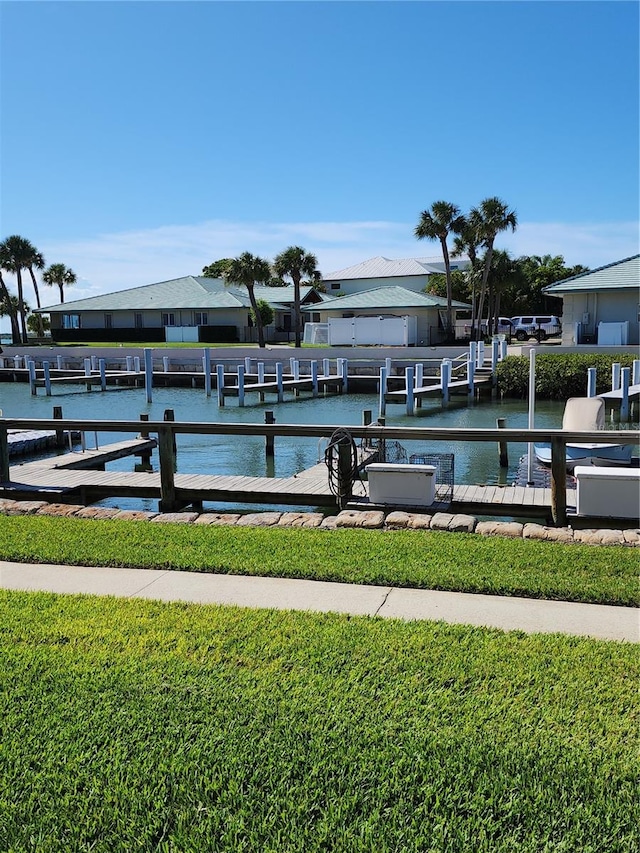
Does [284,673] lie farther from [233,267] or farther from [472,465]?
[233,267]

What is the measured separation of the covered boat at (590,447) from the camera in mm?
12938

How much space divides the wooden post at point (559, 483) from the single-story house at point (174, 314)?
163 ft

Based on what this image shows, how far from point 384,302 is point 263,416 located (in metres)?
26.1

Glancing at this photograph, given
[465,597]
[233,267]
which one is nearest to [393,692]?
[465,597]

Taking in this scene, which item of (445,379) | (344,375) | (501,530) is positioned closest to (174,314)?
(344,375)

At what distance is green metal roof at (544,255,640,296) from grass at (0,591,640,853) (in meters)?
33.7

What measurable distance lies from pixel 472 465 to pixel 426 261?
240 feet

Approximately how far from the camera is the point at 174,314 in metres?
60.5

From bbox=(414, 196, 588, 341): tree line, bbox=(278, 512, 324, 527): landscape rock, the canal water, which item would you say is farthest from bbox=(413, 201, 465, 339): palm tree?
bbox=(278, 512, 324, 527): landscape rock

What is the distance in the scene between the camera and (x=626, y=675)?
425cm

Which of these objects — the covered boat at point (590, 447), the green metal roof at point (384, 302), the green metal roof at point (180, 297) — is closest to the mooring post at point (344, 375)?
the green metal roof at point (384, 302)

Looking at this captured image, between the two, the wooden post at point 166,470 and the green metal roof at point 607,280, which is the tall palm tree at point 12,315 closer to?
the green metal roof at point 607,280

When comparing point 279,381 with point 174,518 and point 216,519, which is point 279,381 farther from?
point 216,519

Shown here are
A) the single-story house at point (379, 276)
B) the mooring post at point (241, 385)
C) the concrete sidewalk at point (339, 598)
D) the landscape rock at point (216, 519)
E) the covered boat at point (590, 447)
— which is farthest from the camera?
the single-story house at point (379, 276)
